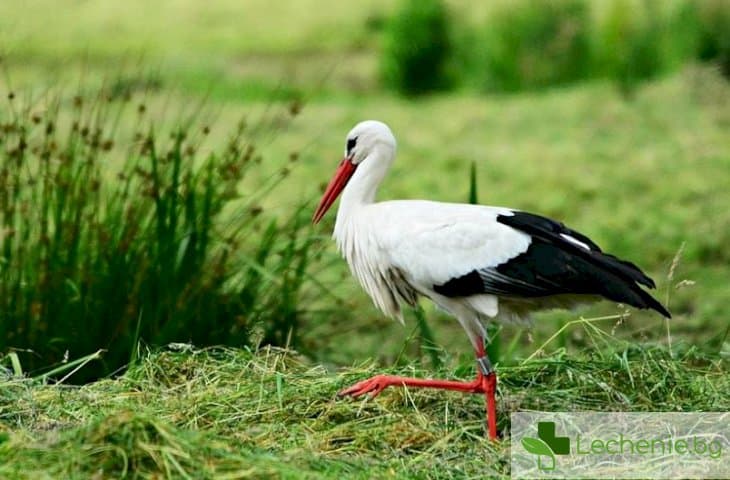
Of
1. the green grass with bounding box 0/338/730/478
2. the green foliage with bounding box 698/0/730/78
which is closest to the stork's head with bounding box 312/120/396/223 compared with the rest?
the green grass with bounding box 0/338/730/478

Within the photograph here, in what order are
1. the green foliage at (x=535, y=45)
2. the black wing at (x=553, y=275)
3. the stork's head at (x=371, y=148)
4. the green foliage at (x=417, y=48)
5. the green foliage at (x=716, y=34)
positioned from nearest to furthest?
the black wing at (x=553, y=275) < the stork's head at (x=371, y=148) < the green foliage at (x=716, y=34) < the green foliage at (x=535, y=45) < the green foliage at (x=417, y=48)

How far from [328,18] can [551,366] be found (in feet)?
23.5

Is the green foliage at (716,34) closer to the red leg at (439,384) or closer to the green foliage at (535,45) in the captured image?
the green foliage at (535,45)

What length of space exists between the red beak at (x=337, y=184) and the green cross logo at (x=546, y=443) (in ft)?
3.08

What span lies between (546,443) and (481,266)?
464mm

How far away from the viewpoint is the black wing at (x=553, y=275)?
3.15 metres

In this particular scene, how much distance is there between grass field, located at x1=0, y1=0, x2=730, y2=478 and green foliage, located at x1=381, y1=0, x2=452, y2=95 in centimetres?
21

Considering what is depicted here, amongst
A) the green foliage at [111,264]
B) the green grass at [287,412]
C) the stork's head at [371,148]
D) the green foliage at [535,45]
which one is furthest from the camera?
the green foliage at [535,45]

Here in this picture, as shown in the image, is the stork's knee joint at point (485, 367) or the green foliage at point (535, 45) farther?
the green foliage at point (535, 45)

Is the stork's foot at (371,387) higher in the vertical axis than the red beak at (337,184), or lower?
lower

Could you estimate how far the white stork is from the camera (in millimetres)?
3176

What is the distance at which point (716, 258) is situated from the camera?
18.3 ft

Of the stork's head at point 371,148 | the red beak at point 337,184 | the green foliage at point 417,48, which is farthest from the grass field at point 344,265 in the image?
the stork's head at point 371,148

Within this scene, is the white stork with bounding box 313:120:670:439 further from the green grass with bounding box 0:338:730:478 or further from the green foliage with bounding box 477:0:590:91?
the green foliage with bounding box 477:0:590:91
